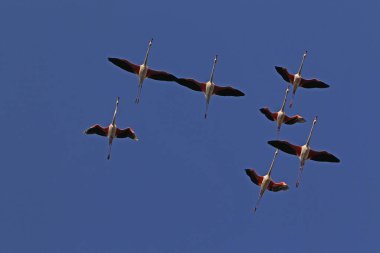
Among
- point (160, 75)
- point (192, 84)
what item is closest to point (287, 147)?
point (192, 84)

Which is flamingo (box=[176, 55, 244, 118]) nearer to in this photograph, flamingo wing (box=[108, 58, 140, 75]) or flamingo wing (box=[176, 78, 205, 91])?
flamingo wing (box=[176, 78, 205, 91])

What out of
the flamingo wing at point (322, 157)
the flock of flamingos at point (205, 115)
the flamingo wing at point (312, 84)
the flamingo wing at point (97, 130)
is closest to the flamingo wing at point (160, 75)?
the flock of flamingos at point (205, 115)

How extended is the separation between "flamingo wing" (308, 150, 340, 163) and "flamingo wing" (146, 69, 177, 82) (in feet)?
34.6

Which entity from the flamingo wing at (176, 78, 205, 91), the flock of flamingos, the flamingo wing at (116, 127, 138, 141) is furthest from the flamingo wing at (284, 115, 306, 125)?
the flamingo wing at (116, 127, 138, 141)

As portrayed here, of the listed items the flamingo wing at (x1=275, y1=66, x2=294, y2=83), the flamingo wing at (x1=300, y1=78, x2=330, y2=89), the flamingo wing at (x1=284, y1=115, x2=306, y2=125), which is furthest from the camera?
the flamingo wing at (x1=300, y1=78, x2=330, y2=89)

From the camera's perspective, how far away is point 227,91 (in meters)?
74.9

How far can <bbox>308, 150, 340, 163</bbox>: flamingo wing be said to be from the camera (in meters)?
74.7

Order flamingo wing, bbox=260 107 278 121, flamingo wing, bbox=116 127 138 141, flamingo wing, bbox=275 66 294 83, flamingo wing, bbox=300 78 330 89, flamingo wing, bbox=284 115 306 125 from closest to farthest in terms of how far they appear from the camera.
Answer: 1. flamingo wing, bbox=116 127 138 141
2. flamingo wing, bbox=284 115 306 125
3. flamingo wing, bbox=260 107 278 121
4. flamingo wing, bbox=275 66 294 83
5. flamingo wing, bbox=300 78 330 89

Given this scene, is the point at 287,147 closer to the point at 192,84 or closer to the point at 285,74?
the point at 285,74

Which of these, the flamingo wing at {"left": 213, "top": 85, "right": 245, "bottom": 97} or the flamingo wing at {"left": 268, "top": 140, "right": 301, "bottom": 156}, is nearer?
the flamingo wing at {"left": 268, "top": 140, "right": 301, "bottom": 156}

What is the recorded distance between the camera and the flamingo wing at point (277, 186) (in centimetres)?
7519

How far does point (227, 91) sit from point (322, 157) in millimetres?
7698

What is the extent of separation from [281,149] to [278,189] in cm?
271

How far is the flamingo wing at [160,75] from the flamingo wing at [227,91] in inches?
117
